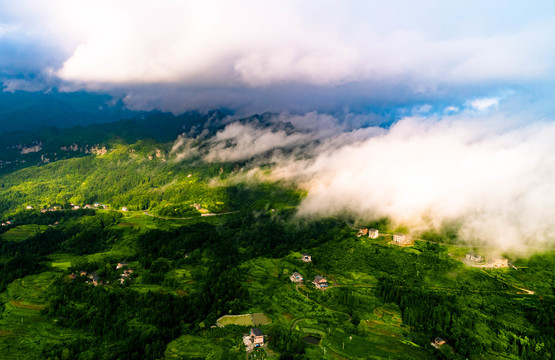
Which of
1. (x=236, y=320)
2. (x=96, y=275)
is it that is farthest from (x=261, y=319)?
(x=96, y=275)

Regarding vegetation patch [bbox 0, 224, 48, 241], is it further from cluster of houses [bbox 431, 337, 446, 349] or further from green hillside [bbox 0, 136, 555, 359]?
cluster of houses [bbox 431, 337, 446, 349]

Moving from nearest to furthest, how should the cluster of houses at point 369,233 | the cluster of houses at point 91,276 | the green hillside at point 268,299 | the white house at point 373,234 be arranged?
the green hillside at point 268,299 < the cluster of houses at point 91,276 < the white house at point 373,234 < the cluster of houses at point 369,233

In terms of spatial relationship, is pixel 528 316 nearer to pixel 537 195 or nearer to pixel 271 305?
pixel 271 305

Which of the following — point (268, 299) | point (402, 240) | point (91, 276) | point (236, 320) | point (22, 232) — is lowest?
point (22, 232)

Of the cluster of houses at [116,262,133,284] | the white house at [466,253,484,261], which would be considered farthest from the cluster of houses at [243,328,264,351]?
→ the white house at [466,253,484,261]

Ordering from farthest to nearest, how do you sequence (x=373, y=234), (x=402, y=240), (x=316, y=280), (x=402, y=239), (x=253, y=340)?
(x=373, y=234), (x=402, y=239), (x=402, y=240), (x=316, y=280), (x=253, y=340)

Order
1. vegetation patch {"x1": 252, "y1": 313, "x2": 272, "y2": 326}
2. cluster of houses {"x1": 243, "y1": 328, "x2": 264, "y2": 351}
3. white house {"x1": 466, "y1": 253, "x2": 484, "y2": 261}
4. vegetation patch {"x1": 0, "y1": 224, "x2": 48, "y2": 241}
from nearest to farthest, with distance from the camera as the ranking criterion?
1. cluster of houses {"x1": 243, "y1": 328, "x2": 264, "y2": 351}
2. vegetation patch {"x1": 252, "y1": 313, "x2": 272, "y2": 326}
3. white house {"x1": 466, "y1": 253, "x2": 484, "y2": 261}
4. vegetation patch {"x1": 0, "y1": 224, "x2": 48, "y2": 241}

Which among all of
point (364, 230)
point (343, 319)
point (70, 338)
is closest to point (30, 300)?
point (70, 338)

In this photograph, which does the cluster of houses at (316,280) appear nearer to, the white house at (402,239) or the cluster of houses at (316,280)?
the cluster of houses at (316,280)

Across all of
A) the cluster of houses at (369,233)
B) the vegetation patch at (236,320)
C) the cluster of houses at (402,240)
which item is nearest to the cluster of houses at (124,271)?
the vegetation patch at (236,320)

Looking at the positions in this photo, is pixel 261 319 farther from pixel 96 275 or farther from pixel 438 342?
pixel 96 275

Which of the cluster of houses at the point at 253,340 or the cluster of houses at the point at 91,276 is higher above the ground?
the cluster of houses at the point at 253,340
